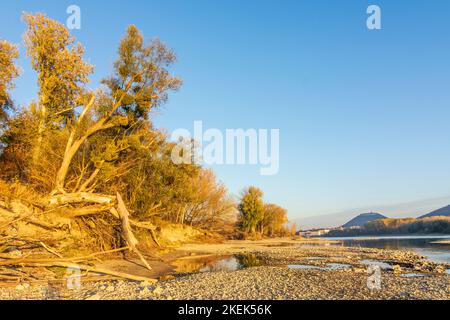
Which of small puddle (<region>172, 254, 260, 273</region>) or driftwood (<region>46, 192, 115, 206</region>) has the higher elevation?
driftwood (<region>46, 192, 115, 206</region>)

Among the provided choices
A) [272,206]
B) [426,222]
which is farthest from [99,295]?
[426,222]

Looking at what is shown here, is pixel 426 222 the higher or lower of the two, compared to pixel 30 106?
lower

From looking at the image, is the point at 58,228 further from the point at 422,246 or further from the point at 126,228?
the point at 422,246

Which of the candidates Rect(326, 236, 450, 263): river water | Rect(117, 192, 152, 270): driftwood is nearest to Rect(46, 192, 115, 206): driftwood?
Rect(117, 192, 152, 270): driftwood

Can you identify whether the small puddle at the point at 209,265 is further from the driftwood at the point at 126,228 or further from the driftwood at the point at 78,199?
the driftwood at the point at 78,199

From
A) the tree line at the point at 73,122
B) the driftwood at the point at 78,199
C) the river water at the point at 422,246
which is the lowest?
the river water at the point at 422,246

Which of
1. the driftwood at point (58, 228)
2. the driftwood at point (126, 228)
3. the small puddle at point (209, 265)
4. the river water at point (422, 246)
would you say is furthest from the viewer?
the river water at point (422, 246)

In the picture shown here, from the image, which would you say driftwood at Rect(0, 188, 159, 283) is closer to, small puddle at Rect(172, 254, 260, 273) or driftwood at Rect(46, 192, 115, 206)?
driftwood at Rect(46, 192, 115, 206)

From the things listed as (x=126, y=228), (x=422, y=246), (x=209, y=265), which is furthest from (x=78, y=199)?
(x=422, y=246)

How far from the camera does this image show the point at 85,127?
2327 centimetres

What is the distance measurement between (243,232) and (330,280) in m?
51.6

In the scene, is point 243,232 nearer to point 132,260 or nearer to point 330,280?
point 132,260

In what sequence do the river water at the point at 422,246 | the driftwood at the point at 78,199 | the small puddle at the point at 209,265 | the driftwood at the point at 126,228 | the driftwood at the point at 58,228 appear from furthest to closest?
the river water at the point at 422,246, the small puddle at the point at 209,265, the driftwood at the point at 78,199, the driftwood at the point at 126,228, the driftwood at the point at 58,228

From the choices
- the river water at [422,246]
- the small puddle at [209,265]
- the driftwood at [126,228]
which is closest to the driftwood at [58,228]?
the driftwood at [126,228]
